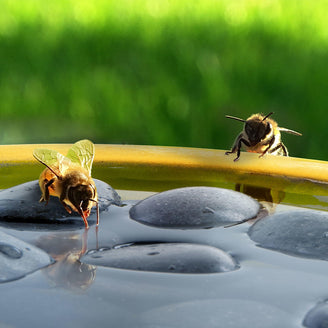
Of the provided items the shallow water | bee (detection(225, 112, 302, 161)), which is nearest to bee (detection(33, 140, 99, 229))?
the shallow water

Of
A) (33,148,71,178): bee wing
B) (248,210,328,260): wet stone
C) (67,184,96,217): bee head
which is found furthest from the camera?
(33,148,71,178): bee wing

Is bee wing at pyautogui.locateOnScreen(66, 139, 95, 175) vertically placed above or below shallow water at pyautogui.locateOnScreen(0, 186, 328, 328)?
above

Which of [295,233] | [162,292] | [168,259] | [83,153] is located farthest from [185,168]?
[162,292]

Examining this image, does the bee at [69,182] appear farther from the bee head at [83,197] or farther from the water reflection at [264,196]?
the water reflection at [264,196]

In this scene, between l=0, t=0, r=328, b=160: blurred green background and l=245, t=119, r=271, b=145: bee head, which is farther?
l=0, t=0, r=328, b=160: blurred green background

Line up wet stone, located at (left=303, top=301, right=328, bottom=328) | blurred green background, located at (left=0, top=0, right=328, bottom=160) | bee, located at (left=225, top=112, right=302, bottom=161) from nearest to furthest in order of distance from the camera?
wet stone, located at (left=303, top=301, right=328, bottom=328) < bee, located at (left=225, top=112, right=302, bottom=161) < blurred green background, located at (left=0, top=0, right=328, bottom=160)

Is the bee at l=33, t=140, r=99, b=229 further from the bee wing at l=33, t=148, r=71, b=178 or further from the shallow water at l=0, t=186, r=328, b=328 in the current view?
the shallow water at l=0, t=186, r=328, b=328

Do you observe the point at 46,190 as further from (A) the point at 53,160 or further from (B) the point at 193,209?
(B) the point at 193,209
